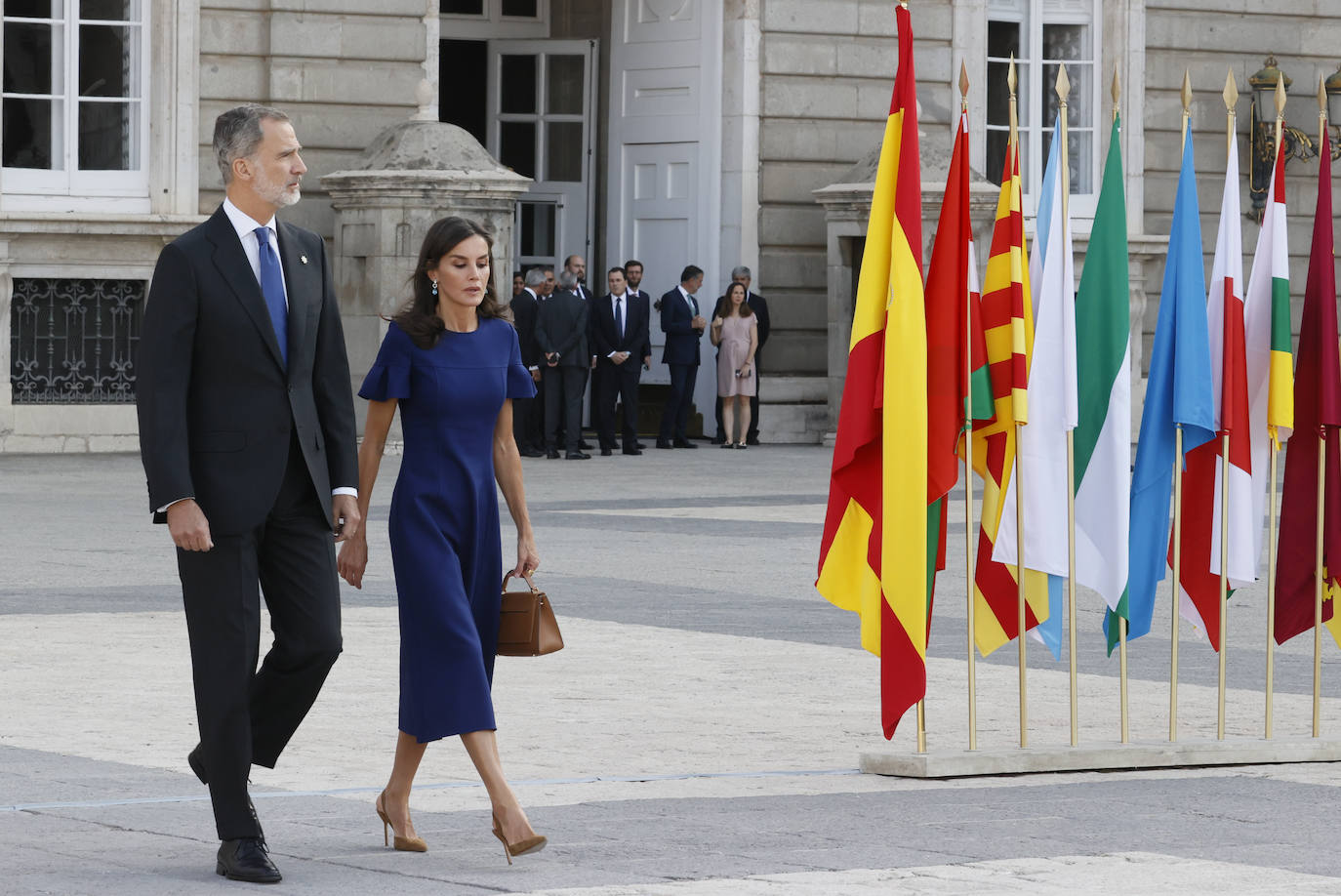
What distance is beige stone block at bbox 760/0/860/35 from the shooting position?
22344mm

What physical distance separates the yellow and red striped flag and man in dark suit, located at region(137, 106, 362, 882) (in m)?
2.24

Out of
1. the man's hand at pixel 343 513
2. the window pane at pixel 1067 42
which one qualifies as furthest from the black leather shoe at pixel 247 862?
the window pane at pixel 1067 42

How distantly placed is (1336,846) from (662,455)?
15497 millimetres

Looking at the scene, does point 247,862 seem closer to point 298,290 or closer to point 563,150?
point 298,290

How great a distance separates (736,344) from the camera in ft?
71.4

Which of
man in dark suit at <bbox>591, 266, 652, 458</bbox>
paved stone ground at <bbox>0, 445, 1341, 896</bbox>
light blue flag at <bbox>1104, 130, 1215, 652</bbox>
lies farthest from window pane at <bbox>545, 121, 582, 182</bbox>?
light blue flag at <bbox>1104, 130, 1215, 652</bbox>

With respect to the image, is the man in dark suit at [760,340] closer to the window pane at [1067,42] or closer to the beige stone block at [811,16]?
the beige stone block at [811,16]

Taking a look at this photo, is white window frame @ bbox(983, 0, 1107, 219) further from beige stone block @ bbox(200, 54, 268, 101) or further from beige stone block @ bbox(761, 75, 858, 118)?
beige stone block @ bbox(200, 54, 268, 101)

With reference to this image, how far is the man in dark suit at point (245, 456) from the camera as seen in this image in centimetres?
553

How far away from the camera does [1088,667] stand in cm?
945

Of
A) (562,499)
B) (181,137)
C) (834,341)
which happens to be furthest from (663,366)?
(562,499)

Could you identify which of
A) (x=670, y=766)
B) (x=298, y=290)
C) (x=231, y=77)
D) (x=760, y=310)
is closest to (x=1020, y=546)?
(x=670, y=766)

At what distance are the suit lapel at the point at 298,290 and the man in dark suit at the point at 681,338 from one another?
1612 cm

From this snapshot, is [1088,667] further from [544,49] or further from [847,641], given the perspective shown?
[544,49]
